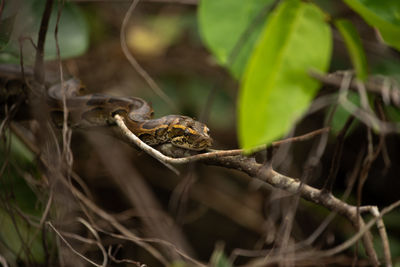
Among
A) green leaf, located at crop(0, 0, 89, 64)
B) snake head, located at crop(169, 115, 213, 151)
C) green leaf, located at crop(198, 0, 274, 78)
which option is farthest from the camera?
green leaf, located at crop(0, 0, 89, 64)

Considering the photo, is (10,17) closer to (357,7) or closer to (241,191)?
(357,7)

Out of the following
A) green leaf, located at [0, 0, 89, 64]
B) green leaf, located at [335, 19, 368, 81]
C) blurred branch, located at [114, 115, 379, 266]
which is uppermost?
green leaf, located at [335, 19, 368, 81]

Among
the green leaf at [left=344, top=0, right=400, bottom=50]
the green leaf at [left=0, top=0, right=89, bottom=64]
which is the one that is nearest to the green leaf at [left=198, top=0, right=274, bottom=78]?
the green leaf at [left=344, top=0, right=400, bottom=50]

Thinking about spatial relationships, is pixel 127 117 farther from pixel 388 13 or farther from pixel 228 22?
pixel 388 13

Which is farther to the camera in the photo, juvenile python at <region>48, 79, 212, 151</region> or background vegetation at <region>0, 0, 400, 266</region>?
juvenile python at <region>48, 79, 212, 151</region>

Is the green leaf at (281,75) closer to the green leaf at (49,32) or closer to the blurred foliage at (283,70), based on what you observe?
the blurred foliage at (283,70)

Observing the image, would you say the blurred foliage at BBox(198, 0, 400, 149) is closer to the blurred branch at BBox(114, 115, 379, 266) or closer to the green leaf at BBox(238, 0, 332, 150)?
the green leaf at BBox(238, 0, 332, 150)

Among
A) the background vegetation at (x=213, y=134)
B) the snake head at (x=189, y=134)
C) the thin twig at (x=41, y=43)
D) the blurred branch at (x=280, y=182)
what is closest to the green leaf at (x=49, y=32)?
the background vegetation at (x=213, y=134)
